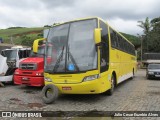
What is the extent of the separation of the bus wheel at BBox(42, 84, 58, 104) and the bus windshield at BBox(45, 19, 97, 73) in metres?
0.67

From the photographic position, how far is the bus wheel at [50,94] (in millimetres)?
10039

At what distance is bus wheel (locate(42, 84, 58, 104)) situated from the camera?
1004cm

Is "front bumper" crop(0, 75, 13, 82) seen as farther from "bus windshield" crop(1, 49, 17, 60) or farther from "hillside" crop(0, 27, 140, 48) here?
"hillside" crop(0, 27, 140, 48)

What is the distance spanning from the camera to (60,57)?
1058 centimetres

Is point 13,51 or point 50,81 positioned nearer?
point 50,81

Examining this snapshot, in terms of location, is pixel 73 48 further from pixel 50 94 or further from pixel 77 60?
pixel 50 94

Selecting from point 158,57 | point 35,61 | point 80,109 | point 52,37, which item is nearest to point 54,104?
point 80,109

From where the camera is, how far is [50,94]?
10.4 m

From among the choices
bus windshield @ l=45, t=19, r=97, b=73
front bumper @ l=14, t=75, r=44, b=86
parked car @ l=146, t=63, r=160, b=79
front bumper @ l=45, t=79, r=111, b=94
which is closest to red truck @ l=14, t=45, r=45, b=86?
front bumper @ l=14, t=75, r=44, b=86

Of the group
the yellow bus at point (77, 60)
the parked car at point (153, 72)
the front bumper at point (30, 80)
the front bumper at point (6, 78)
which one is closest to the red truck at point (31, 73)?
the front bumper at point (30, 80)

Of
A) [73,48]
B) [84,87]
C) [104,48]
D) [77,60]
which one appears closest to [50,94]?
→ [84,87]

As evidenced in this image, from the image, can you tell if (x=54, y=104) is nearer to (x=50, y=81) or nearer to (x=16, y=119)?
(x=50, y=81)

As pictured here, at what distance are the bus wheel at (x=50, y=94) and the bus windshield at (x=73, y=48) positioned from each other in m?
0.67

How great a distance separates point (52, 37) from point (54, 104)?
2.87m
